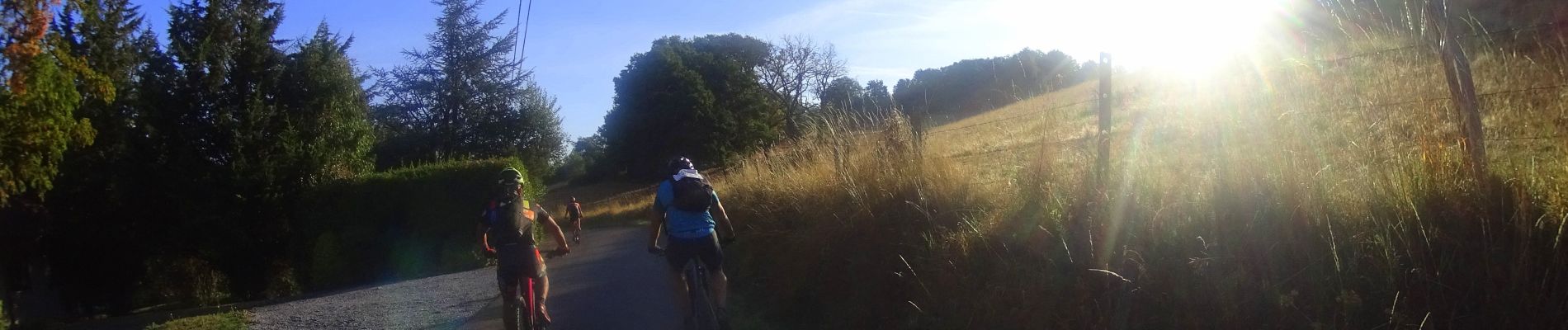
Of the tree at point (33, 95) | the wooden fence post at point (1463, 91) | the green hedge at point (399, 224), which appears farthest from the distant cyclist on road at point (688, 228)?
the green hedge at point (399, 224)

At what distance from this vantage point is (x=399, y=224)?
57.4 ft

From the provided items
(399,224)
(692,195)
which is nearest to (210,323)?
(692,195)

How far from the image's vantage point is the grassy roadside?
980cm

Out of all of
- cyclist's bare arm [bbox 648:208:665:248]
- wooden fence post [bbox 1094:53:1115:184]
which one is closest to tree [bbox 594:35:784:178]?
cyclist's bare arm [bbox 648:208:665:248]

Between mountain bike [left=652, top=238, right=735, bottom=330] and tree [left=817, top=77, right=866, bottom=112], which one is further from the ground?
tree [left=817, top=77, right=866, bottom=112]

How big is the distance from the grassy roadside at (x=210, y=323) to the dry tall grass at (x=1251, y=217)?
20.6ft

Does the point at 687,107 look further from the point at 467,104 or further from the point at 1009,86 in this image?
the point at 1009,86

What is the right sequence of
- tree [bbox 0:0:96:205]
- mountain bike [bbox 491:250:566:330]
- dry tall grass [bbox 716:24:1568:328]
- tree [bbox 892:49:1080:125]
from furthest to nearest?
tree [bbox 0:0:96:205], tree [bbox 892:49:1080:125], mountain bike [bbox 491:250:566:330], dry tall grass [bbox 716:24:1568:328]

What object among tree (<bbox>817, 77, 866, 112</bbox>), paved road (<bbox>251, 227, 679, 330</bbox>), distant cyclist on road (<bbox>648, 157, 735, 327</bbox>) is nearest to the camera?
distant cyclist on road (<bbox>648, 157, 735, 327</bbox>)

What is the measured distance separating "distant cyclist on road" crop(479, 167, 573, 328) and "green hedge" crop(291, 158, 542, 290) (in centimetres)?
1076

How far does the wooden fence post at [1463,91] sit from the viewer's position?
4.17 meters

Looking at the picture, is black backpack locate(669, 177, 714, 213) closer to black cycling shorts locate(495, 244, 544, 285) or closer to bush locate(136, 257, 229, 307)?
black cycling shorts locate(495, 244, 544, 285)

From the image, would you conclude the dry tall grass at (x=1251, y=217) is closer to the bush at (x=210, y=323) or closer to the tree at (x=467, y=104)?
the bush at (x=210, y=323)

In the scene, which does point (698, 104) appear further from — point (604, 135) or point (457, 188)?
point (457, 188)
